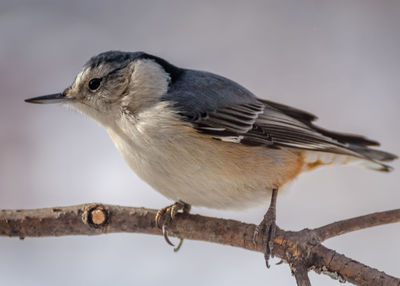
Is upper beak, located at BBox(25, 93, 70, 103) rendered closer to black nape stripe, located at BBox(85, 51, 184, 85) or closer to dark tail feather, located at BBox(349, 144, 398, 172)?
black nape stripe, located at BBox(85, 51, 184, 85)

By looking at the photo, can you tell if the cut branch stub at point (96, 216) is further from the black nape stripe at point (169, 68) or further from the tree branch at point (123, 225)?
the black nape stripe at point (169, 68)

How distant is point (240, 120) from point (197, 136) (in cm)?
20

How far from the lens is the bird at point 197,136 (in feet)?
4.36

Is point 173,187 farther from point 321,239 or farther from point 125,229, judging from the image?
point 321,239

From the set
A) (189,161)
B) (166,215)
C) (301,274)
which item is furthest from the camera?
(166,215)

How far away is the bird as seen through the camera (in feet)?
4.36

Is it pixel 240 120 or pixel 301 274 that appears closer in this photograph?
pixel 301 274

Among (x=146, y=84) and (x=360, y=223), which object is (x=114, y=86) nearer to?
(x=146, y=84)

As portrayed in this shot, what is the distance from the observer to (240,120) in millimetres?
1479

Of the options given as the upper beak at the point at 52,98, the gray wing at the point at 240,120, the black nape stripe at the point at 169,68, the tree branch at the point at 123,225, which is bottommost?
the tree branch at the point at 123,225

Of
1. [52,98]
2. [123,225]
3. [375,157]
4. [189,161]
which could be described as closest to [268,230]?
[189,161]

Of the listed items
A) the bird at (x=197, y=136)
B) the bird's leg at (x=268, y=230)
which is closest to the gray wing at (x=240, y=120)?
the bird at (x=197, y=136)

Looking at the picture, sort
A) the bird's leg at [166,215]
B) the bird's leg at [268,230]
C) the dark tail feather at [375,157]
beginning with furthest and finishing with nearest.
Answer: the dark tail feather at [375,157], the bird's leg at [166,215], the bird's leg at [268,230]

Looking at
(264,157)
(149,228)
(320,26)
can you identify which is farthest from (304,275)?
(320,26)
